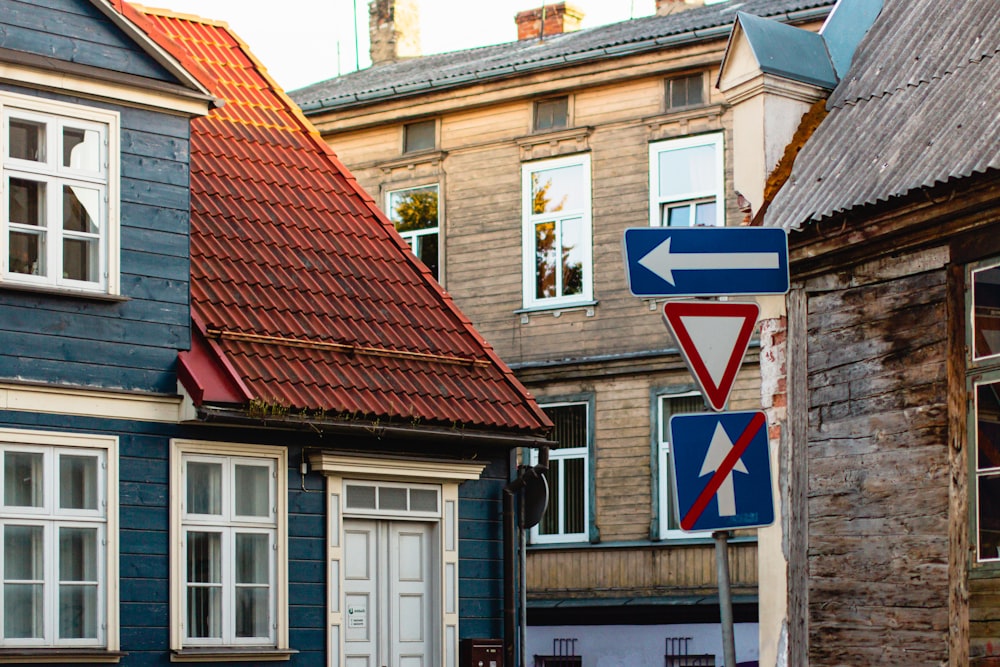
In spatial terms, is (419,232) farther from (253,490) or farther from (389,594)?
(253,490)

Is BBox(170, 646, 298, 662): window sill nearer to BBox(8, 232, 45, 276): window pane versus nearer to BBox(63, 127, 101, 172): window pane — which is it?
BBox(8, 232, 45, 276): window pane

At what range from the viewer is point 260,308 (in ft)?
53.9

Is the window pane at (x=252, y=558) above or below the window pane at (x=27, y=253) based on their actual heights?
below

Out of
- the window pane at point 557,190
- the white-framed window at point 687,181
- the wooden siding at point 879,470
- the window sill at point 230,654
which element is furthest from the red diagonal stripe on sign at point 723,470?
the window pane at point 557,190

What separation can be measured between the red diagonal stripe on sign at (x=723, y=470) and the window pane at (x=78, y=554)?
7933 millimetres

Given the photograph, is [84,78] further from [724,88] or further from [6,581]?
[724,88]

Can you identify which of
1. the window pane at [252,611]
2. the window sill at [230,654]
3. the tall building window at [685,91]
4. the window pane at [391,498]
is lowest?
the window sill at [230,654]

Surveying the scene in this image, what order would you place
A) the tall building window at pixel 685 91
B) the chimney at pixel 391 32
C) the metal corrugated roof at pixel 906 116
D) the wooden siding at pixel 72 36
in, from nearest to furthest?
the metal corrugated roof at pixel 906 116 → the wooden siding at pixel 72 36 → the tall building window at pixel 685 91 → the chimney at pixel 391 32

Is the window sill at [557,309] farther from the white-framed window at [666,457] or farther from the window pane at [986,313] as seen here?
the window pane at [986,313]

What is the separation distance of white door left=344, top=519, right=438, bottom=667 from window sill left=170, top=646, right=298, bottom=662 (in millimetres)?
921

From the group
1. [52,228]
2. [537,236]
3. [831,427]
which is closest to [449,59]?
[537,236]

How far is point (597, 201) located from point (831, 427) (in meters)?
12.6

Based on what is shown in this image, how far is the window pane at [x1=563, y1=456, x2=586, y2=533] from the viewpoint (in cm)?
2398

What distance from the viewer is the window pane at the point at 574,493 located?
24.0 meters
